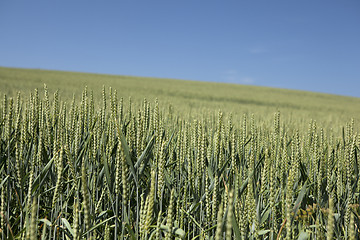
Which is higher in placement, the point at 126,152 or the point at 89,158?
the point at 126,152

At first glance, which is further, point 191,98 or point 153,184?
point 191,98

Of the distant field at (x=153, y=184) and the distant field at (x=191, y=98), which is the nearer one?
the distant field at (x=153, y=184)

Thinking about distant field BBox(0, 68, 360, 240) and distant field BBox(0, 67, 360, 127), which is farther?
distant field BBox(0, 67, 360, 127)

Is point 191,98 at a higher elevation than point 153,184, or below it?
higher

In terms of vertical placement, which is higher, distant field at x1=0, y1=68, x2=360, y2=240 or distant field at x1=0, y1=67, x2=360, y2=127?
distant field at x1=0, y1=67, x2=360, y2=127

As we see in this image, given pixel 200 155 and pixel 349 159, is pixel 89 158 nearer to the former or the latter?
pixel 200 155

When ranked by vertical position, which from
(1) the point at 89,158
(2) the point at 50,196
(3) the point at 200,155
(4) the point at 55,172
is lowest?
(2) the point at 50,196

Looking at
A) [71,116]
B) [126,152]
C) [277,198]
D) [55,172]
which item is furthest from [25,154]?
[277,198]

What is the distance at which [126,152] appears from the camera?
922 millimetres

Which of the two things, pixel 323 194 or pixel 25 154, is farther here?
pixel 25 154

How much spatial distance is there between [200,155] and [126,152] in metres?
0.39

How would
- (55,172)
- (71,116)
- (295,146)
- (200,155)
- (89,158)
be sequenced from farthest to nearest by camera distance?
1. (71,116)
2. (55,172)
3. (89,158)
4. (295,146)
5. (200,155)

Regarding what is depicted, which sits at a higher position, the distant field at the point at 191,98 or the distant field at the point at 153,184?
the distant field at the point at 191,98

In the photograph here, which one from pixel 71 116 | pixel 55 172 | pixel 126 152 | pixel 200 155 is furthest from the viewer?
pixel 71 116
